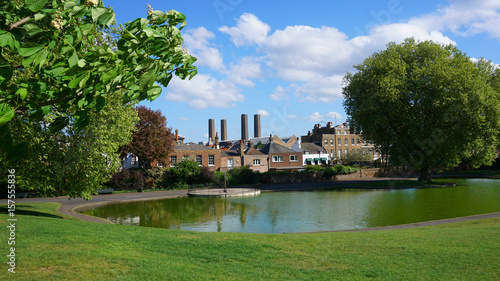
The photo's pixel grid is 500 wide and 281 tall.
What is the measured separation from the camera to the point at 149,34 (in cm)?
341

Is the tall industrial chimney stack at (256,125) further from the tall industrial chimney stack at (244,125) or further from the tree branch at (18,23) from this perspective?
the tree branch at (18,23)

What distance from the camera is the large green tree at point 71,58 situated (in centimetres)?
328

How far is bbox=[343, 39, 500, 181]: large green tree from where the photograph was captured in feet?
119

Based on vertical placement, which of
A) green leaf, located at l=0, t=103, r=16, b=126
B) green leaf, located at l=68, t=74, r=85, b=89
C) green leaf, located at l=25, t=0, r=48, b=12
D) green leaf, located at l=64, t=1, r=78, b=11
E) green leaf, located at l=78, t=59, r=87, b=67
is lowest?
green leaf, located at l=0, t=103, r=16, b=126

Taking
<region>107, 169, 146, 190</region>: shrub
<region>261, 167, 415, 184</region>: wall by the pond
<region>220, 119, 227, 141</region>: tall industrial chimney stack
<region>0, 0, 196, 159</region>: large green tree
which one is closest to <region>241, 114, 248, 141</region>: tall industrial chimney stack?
<region>220, 119, 227, 141</region>: tall industrial chimney stack

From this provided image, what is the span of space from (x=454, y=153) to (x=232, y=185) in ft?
82.1

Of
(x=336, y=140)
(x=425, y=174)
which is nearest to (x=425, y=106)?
(x=425, y=174)

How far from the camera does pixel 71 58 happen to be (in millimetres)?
3223

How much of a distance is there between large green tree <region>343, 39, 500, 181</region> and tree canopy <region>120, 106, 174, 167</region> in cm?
2202

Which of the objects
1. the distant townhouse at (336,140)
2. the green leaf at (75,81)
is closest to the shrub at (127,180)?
the green leaf at (75,81)

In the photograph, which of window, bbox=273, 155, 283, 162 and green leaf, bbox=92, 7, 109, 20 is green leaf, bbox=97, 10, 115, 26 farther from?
window, bbox=273, 155, 283, 162

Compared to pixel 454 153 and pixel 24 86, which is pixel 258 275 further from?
pixel 454 153

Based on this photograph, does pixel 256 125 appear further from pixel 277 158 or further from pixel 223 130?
pixel 277 158

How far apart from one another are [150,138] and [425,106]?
97.7 feet
